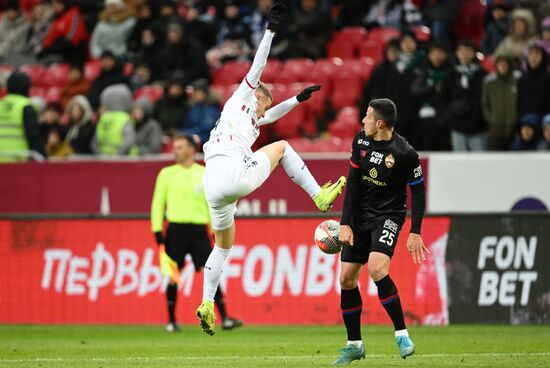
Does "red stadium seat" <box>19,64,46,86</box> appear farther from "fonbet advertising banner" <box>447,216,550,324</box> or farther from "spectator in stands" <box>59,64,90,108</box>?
"fonbet advertising banner" <box>447,216,550,324</box>

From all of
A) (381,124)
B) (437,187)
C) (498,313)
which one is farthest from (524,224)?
(381,124)

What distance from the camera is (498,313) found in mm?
15016

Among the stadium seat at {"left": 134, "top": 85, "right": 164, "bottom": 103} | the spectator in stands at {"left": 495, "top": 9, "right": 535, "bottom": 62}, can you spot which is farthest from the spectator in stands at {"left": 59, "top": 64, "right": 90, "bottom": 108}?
the spectator in stands at {"left": 495, "top": 9, "right": 535, "bottom": 62}

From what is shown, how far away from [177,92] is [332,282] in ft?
18.8

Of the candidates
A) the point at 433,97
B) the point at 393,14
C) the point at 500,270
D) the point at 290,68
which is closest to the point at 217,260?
the point at 500,270

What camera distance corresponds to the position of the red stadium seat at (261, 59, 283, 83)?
21.1 m

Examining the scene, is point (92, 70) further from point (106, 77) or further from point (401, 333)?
point (401, 333)

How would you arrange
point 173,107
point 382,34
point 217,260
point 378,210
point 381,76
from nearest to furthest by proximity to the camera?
point 378,210, point 217,260, point 381,76, point 173,107, point 382,34

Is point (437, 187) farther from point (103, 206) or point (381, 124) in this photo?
point (381, 124)

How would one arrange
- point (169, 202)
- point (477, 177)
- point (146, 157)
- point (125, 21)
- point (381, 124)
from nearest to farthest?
point (381, 124) → point (169, 202) → point (477, 177) → point (146, 157) → point (125, 21)

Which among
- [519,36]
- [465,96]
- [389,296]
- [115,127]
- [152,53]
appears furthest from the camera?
[152,53]

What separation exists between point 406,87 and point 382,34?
10.1 feet

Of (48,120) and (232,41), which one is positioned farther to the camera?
(232,41)

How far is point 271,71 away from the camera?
21.1 meters
